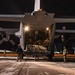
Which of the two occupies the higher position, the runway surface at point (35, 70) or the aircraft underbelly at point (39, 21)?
the aircraft underbelly at point (39, 21)

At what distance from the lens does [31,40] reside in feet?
82.6

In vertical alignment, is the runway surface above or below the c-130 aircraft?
below

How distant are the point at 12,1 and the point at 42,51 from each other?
2520cm

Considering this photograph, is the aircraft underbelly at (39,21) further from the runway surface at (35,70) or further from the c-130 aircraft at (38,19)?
the runway surface at (35,70)

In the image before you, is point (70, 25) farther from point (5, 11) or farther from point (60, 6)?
point (5, 11)

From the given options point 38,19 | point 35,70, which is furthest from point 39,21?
point 35,70

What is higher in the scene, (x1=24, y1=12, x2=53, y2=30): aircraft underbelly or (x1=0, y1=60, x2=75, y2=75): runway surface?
(x1=24, y1=12, x2=53, y2=30): aircraft underbelly

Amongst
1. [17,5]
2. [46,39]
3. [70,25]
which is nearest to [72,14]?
[70,25]

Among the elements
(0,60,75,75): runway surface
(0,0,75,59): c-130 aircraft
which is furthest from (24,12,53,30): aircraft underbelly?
(0,60,75,75): runway surface

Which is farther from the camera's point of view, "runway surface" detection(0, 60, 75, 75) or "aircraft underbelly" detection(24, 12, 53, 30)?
"aircraft underbelly" detection(24, 12, 53, 30)

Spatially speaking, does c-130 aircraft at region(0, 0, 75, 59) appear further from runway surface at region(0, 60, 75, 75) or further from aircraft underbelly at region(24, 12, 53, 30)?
runway surface at region(0, 60, 75, 75)

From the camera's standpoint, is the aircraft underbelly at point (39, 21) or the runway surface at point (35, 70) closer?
the runway surface at point (35, 70)

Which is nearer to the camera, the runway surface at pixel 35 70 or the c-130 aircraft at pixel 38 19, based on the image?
the runway surface at pixel 35 70

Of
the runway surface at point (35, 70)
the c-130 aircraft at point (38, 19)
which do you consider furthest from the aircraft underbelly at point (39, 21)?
the runway surface at point (35, 70)
